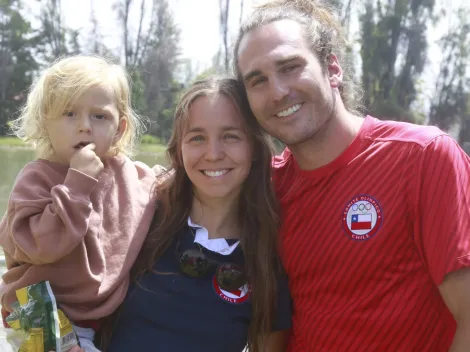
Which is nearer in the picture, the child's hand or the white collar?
the child's hand

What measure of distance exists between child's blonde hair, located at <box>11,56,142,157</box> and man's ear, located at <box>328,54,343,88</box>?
0.75 metres

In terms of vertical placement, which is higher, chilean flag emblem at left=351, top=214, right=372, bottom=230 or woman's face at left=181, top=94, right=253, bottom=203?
woman's face at left=181, top=94, right=253, bottom=203

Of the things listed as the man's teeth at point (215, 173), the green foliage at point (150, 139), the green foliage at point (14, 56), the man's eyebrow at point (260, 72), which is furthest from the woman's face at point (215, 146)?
the green foliage at point (14, 56)

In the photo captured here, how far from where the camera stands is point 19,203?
1.65m

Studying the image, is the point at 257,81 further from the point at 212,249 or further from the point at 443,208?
the point at 443,208

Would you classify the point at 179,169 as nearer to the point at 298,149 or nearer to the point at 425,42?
the point at 298,149

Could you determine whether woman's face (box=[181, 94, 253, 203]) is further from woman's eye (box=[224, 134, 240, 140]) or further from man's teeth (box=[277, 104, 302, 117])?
man's teeth (box=[277, 104, 302, 117])

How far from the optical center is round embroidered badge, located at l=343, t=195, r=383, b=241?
1690mm

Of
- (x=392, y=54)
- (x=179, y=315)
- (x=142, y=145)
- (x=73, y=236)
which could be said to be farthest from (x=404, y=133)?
(x=392, y=54)

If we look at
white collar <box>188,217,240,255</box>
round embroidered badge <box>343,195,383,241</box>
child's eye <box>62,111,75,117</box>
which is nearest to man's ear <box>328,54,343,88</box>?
round embroidered badge <box>343,195,383,241</box>

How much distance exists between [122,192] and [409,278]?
39.8 inches

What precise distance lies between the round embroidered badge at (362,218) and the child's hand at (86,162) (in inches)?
31.9

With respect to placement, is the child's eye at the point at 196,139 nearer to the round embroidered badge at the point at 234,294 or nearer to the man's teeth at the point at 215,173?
the man's teeth at the point at 215,173

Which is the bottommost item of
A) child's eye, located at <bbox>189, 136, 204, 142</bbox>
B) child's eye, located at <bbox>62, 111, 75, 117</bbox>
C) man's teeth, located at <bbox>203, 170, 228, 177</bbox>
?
man's teeth, located at <bbox>203, 170, 228, 177</bbox>
